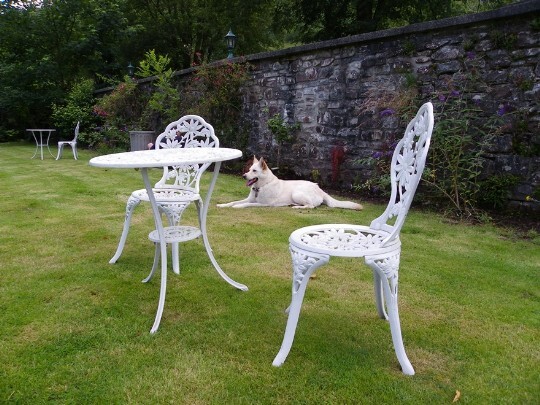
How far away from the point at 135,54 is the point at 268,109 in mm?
13226

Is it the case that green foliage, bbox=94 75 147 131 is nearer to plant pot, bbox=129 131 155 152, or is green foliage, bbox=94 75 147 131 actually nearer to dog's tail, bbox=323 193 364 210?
Answer: plant pot, bbox=129 131 155 152

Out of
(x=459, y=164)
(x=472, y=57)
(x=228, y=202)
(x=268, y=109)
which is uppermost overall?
(x=472, y=57)

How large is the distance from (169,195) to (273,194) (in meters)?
2.34

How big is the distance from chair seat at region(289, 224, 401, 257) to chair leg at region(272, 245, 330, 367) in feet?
0.10

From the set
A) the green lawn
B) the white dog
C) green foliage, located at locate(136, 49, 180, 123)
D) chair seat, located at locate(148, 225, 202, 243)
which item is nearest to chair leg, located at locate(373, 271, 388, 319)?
the green lawn

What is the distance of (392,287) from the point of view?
6.11 ft

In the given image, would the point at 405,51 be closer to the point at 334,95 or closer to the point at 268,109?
the point at 334,95

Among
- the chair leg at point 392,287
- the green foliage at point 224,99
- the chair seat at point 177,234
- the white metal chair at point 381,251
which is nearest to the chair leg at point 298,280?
the white metal chair at point 381,251

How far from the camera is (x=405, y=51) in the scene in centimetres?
532

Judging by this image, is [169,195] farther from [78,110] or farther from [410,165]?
[78,110]

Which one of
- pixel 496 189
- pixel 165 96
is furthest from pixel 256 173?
pixel 165 96

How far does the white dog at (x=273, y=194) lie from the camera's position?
523cm

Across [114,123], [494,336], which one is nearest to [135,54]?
[114,123]

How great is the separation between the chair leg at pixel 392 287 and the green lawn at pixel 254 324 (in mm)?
62
